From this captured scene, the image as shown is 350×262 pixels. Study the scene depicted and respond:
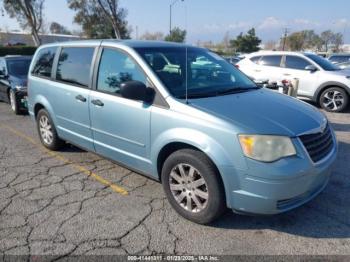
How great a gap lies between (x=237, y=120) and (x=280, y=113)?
1.86 feet

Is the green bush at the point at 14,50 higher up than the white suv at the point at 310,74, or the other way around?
the white suv at the point at 310,74

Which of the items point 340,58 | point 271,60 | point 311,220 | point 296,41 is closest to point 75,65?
point 311,220

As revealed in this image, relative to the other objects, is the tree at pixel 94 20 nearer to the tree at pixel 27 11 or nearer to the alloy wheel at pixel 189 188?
the tree at pixel 27 11

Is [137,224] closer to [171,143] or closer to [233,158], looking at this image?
[171,143]

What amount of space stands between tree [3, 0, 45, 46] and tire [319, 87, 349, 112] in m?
31.3

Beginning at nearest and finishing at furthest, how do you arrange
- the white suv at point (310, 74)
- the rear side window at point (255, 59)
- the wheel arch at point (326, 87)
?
the wheel arch at point (326, 87) → the white suv at point (310, 74) → the rear side window at point (255, 59)

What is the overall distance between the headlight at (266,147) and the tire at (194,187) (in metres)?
0.39

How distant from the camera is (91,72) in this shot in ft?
14.0

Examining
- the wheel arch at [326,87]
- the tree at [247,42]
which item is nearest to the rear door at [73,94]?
the wheel arch at [326,87]

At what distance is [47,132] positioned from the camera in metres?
5.54

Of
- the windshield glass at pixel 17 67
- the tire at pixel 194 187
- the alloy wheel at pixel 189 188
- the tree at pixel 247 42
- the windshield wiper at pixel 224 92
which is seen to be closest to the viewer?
the tire at pixel 194 187

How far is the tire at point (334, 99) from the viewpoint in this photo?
8.87 m

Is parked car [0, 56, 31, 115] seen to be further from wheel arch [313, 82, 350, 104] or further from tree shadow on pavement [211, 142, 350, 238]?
wheel arch [313, 82, 350, 104]

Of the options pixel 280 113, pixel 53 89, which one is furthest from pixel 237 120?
pixel 53 89
